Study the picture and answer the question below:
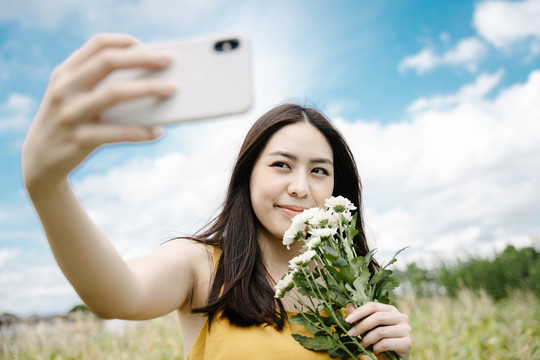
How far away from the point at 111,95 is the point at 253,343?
1.26 meters

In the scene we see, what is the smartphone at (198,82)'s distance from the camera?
892 millimetres

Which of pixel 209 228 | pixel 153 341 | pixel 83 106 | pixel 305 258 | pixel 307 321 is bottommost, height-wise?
pixel 153 341

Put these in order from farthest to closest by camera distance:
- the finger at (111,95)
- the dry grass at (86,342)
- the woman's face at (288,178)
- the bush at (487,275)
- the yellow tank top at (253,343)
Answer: the bush at (487,275) → the dry grass at (86,342) → the woman's face at (288,178) → the yellow tank top at (253,343) → the finger at (111,95)

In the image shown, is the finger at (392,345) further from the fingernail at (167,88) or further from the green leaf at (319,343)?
the fingernail at (167,88)

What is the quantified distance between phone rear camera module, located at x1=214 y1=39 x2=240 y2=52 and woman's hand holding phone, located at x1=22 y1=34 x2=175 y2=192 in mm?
142

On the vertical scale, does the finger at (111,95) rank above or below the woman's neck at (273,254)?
above

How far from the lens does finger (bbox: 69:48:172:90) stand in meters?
0.84

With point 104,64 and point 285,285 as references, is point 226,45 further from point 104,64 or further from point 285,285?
point 285,285

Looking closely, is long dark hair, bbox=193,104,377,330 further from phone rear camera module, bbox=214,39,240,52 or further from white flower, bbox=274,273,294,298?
phone rear camera module, bbox=214,39,240,52

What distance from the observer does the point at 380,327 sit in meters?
1.54

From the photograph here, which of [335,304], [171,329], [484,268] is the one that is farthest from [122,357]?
[484,268]

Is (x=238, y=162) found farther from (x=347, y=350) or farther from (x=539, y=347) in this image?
(x=539, y=347)

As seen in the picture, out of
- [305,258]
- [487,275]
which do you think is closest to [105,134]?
[305,258]

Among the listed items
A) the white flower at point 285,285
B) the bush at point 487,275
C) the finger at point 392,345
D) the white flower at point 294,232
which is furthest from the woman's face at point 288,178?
the bush at point 487,275
